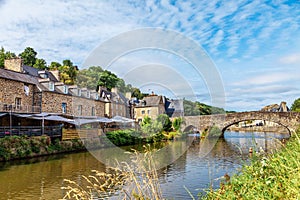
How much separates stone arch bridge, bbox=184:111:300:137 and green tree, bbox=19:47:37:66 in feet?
85.9

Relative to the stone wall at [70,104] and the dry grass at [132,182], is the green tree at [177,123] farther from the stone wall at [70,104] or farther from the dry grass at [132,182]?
the dry grass at [132,182]

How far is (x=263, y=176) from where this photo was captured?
9.75 feet

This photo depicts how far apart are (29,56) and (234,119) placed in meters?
31.9

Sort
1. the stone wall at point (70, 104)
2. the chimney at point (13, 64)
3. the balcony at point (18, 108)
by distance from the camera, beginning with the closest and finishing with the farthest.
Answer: the balcony at point (18, 108)
the stone wall at point (70, 104)
the chimney at point (13, 64)

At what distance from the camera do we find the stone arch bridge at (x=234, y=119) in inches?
1121

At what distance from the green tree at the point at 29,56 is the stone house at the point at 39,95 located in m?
17.4

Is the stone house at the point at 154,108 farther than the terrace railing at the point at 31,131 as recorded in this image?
Yes

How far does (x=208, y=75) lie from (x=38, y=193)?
6388mm

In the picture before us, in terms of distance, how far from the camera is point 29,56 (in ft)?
140

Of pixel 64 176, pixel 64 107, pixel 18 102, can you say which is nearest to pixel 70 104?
pixel 64 107

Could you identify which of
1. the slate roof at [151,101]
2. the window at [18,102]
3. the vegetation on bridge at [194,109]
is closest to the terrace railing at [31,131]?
the window at [18,102]

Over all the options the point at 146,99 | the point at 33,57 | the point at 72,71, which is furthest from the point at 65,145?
the point at 33,57

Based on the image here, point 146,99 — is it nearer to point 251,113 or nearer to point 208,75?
point 251,113

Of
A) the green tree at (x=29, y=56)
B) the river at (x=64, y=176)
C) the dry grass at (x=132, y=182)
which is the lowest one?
the river at (x=64, y=176)
